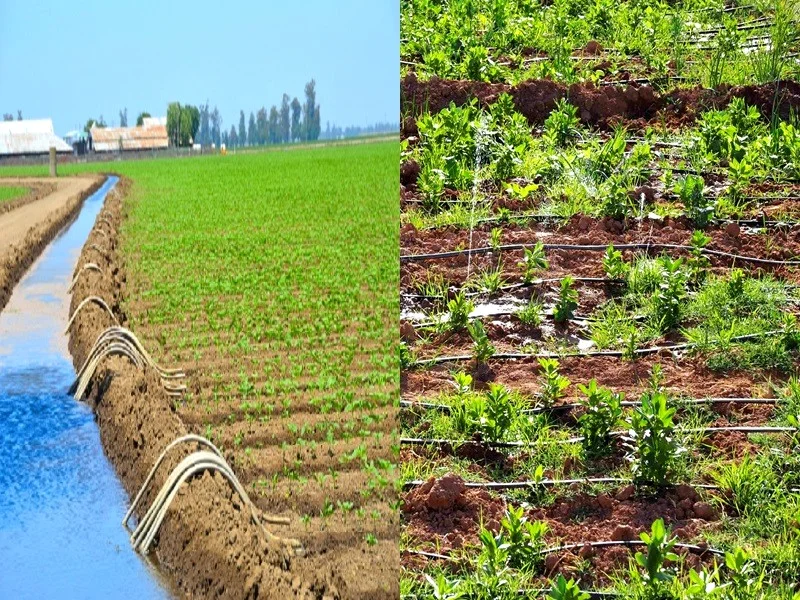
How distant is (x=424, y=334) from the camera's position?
12.7 ft

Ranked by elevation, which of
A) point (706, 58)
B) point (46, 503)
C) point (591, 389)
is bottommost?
point (46, 503)

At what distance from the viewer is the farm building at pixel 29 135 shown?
3252 millimetres

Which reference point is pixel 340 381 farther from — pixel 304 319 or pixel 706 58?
pixel 706 58

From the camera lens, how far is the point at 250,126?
339 centimetres

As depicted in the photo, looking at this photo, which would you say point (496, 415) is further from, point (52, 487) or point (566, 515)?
point (52, 487)

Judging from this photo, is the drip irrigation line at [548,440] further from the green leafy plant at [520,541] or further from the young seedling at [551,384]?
the green leafy plant at [520,541]

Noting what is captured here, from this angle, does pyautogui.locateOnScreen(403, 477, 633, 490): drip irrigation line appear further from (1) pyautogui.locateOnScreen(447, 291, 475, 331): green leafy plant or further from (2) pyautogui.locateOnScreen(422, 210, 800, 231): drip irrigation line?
(2) pyautogui.locateOnScreen(422, 210, 800, 231): drip irrigation line

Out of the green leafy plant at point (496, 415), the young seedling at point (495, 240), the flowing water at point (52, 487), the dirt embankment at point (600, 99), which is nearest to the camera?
the flowing water at point (52, 487)

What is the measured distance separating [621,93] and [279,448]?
2.83 metres

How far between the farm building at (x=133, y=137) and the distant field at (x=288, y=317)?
30cm

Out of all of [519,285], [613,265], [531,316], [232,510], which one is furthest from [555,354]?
[232,510]

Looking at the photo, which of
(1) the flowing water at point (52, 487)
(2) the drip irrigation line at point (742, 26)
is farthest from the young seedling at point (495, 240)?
(2) the drip irrigation line at point (742, 26)

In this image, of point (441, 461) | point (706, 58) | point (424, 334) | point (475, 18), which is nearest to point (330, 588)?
point (441, 461)

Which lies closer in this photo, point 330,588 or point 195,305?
point 330,588
